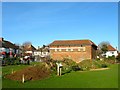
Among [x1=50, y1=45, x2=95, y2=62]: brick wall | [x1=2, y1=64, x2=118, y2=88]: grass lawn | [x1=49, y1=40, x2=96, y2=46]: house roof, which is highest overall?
[x1=49, y1=40, x2=96, y2=46]: house roof

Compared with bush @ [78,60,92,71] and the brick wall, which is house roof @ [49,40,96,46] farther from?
bush @ [78,60,92,71]

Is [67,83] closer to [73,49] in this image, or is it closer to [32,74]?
[32,74]

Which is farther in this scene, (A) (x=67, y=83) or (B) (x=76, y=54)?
(B) (x=76, y=54)

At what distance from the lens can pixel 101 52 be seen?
96.8 meters

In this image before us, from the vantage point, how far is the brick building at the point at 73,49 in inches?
2596

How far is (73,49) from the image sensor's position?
6825 centimetres

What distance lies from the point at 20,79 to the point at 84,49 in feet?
147

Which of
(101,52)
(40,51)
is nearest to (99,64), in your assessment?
(101,52)

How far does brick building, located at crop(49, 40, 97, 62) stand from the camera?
216 ft

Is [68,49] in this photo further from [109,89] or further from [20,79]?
[109,89]

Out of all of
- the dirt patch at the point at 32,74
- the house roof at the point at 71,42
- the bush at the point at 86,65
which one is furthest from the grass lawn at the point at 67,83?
the house roof at the point at 71,42

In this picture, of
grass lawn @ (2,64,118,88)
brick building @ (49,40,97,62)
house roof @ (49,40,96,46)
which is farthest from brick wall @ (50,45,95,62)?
grass lawn @ (2,64,118,88)

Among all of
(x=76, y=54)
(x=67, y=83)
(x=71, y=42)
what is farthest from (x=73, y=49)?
(x=67, y=83)

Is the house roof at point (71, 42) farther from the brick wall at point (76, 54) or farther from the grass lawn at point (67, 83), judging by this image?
the grass lawn at point (67, 83)
